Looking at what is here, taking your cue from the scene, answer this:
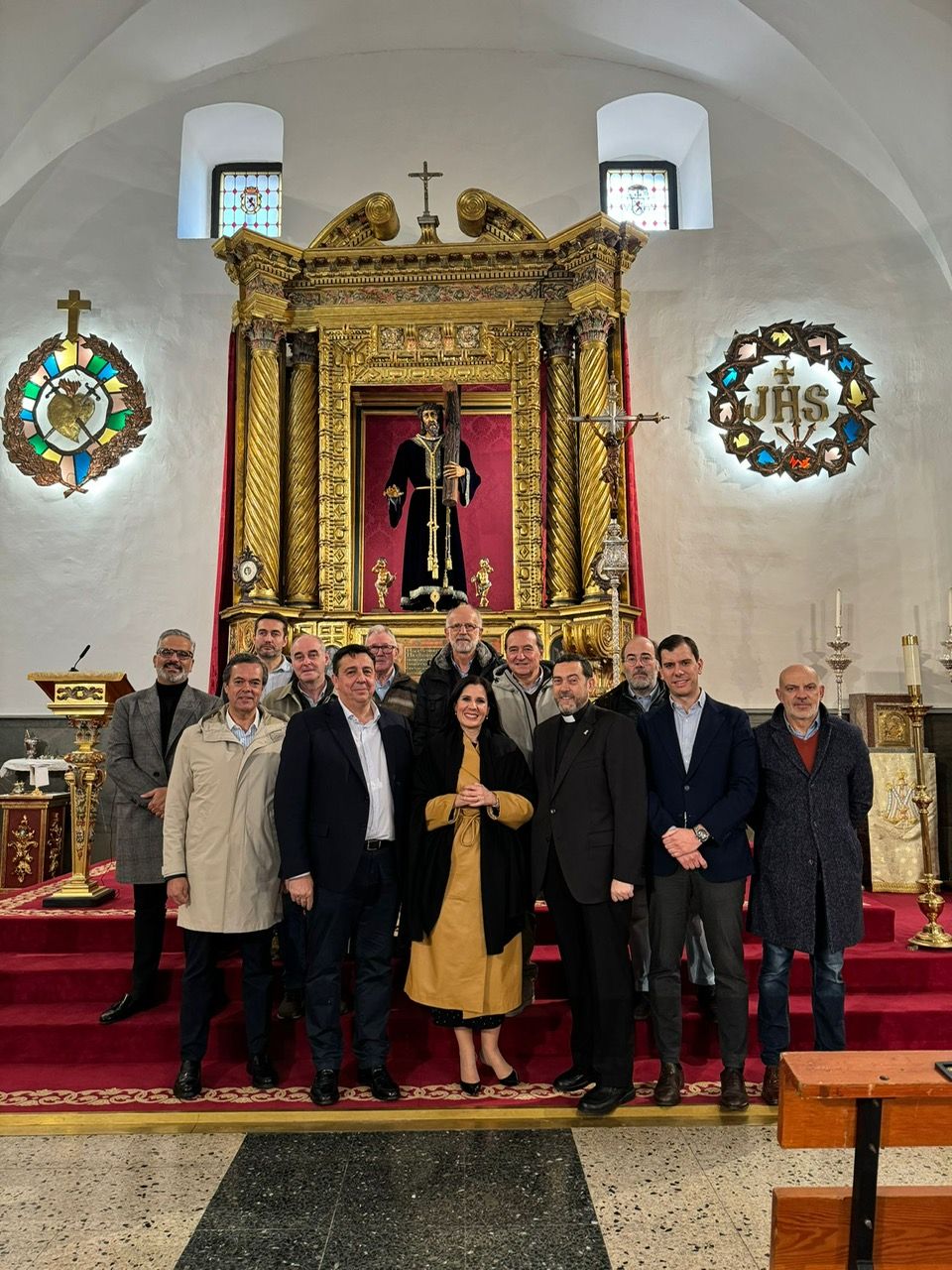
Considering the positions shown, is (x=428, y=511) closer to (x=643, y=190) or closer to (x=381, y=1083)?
(x=643, y=190)

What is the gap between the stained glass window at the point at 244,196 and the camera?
841cm

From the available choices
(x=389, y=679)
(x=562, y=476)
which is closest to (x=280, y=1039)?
(x=389, y=679)

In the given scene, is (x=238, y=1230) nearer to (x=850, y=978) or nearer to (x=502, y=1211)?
(x=502, y=1211)

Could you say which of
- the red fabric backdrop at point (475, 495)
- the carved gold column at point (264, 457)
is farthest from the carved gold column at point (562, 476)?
the carved gold column at point (264, 457)

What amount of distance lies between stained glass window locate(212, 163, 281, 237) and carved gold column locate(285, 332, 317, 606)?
202 cm

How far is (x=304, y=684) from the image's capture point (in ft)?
12.9

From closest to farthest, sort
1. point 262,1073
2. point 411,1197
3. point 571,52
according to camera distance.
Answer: point 411,1197, point 262,1073, point 571,52

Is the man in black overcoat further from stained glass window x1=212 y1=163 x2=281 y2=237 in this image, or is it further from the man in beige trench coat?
stained glass window x1=212 y1=163 x2=281 y2=237

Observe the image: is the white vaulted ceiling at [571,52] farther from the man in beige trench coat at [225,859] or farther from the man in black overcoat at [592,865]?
the man in beige trench coat at [225,859]

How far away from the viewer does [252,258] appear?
22.4ft

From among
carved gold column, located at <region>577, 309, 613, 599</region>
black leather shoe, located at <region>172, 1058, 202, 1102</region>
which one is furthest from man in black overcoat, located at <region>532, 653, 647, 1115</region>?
carved gold column, located at <region>577, 309, 613, 599</region>

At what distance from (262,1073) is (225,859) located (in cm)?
76

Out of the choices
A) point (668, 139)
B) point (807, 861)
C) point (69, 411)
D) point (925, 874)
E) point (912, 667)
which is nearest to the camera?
point (807, 861)

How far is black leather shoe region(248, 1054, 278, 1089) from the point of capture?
3.22m
